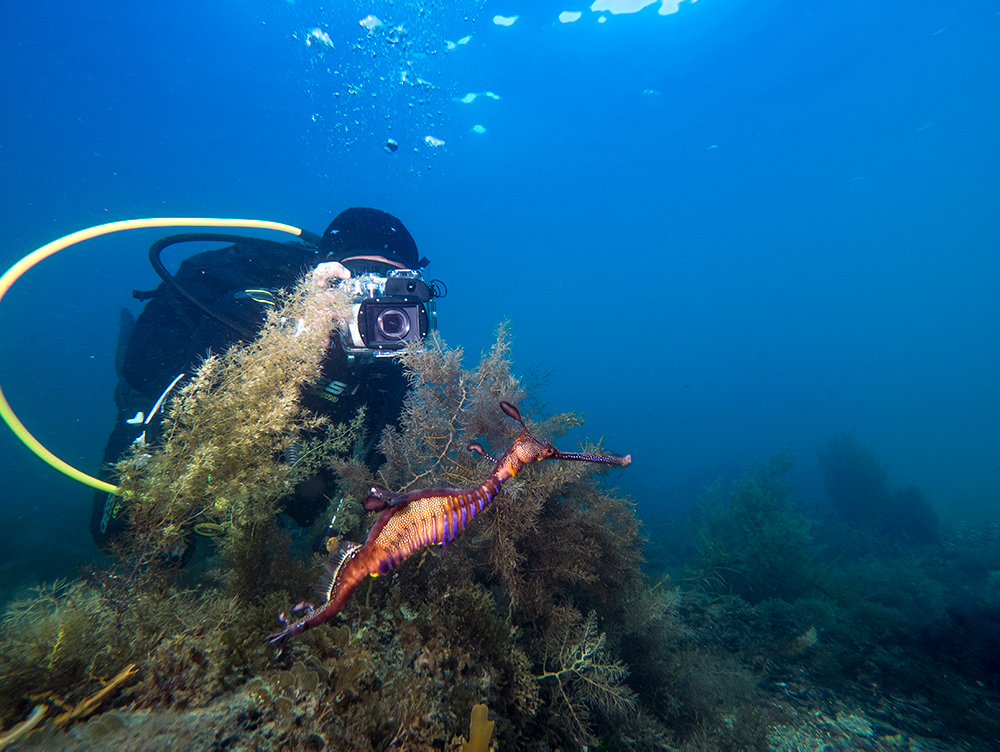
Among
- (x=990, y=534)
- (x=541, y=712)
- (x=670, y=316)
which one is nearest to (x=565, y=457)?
(x=541, y=712)

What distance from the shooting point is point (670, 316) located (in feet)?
352

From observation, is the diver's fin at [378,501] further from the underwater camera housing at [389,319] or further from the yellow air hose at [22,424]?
the yellow air hose at [22,424]

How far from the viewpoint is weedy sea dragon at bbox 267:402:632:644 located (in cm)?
124

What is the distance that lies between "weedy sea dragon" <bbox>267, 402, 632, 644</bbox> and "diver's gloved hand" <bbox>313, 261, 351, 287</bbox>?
383 cm

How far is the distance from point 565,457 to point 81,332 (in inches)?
4108

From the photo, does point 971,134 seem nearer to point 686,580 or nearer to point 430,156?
point 430,156

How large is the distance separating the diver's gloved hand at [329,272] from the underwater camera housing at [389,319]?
22 centimetres

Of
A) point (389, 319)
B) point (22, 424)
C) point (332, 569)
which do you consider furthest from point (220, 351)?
point (332, 569)

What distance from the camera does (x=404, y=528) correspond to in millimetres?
1291

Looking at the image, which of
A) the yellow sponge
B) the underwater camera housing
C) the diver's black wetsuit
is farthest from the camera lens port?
the yellow sponge

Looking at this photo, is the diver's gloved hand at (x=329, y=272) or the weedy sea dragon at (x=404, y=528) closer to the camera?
the weedy sea dragon at (x=404, y=528)

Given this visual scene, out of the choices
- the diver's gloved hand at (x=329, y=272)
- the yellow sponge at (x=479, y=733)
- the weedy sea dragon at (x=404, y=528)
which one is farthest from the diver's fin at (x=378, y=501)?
the diver's gloved hand at (x=329, y=272)

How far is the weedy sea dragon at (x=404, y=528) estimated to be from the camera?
4.08 feet

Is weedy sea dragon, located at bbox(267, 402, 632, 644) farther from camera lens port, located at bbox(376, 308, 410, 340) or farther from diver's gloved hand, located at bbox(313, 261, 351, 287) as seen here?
diver's gloved hand, located at bbox(313, 261, 351, 287)
